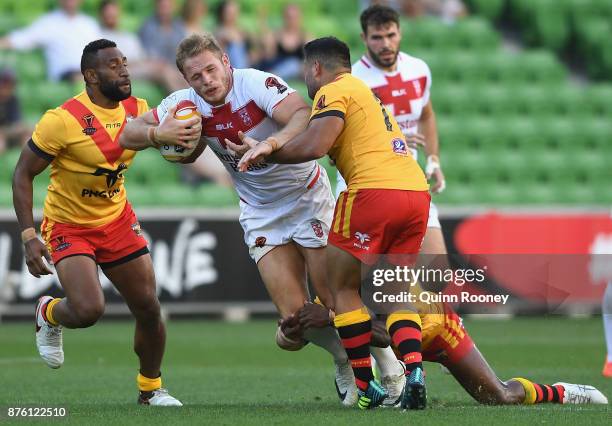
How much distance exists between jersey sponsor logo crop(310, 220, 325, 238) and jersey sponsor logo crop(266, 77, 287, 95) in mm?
964

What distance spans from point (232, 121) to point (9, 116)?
877cm

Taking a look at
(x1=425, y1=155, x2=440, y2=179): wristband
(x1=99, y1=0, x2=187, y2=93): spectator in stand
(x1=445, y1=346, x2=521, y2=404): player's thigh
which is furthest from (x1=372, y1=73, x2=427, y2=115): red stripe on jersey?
(x1=99, y1=0, x2=187, y2=93): spectator in stand

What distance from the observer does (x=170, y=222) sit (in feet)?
47.3

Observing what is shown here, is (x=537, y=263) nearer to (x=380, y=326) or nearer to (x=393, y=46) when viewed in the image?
(x=393, y=46)

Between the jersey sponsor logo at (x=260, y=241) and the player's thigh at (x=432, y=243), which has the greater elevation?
the jersey sponsor logo at (x=260, y=241)

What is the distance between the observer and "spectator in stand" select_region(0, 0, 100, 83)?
16.0 m

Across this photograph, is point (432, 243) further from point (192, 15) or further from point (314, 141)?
point (192, 15)

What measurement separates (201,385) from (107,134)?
222 centimetres

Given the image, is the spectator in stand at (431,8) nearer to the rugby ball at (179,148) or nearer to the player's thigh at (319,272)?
the player's thigh at (319,272)

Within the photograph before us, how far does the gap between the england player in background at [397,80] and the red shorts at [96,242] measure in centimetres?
178

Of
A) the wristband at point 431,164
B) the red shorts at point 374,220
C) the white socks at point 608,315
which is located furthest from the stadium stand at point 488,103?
the red shorts at point 374,220

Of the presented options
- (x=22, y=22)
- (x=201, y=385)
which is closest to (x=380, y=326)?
(x=201, y=385)

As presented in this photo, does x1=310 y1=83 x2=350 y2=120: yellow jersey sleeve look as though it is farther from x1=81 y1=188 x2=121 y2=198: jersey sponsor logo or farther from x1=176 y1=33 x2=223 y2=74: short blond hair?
x1=81 y1=188 x2=121 y2=198: jersey sponsor logo

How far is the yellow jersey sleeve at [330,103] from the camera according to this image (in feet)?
21.9
